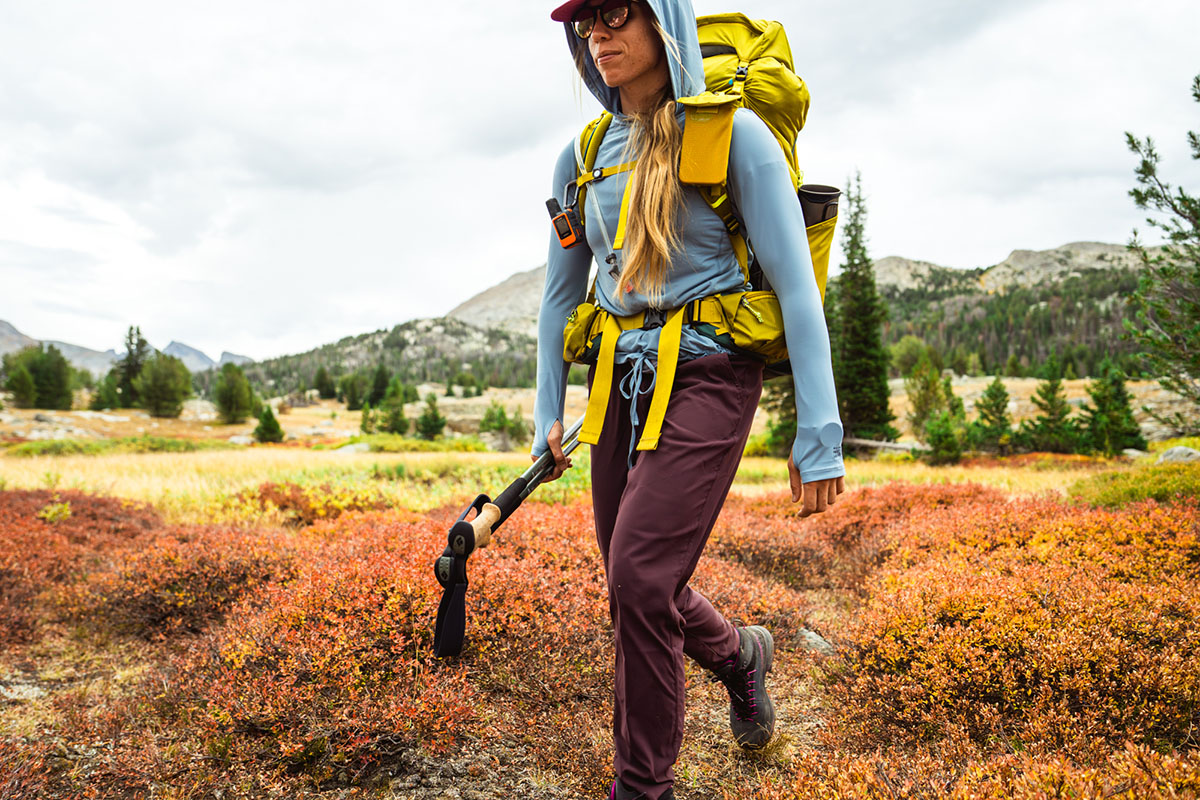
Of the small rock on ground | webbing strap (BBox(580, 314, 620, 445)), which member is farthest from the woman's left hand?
the small rock on ground

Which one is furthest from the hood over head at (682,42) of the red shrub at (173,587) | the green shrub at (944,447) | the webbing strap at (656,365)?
the green shrub at (944,447)

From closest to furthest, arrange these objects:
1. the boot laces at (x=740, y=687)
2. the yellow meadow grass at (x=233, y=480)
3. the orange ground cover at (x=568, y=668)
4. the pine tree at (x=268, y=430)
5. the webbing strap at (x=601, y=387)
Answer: the webbing strap at (x=601, y=387) → the orange ground cover at (x=568, y=668) → the boot laces at (x=740, y=687) → the yellow meadow grass at (x=233, y=480) → the pine tree at (x=268, y=430)

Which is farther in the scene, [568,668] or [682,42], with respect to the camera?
[568,668]

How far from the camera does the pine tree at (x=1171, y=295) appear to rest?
6.75 metres

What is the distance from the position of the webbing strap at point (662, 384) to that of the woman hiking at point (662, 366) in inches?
0.5

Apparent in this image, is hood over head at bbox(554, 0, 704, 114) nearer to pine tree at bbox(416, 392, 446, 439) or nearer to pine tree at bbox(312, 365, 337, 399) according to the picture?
pine tree at bbox(416, 392, 446, 439)

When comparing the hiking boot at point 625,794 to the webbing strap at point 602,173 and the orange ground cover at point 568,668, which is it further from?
the webbing strap at point 602,173

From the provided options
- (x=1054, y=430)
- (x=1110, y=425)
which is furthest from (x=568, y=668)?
(x=1054, y=430)

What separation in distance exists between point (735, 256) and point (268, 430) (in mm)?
43683

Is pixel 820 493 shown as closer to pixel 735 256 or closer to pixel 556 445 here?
pixel 735 256

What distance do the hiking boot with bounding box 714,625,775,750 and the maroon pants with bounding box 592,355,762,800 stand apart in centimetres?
74

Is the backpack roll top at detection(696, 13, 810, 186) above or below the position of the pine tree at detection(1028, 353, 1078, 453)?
above

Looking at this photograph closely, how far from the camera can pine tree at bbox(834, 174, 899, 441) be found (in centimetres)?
2656

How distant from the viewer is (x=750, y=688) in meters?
2.81
